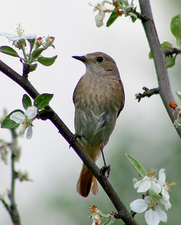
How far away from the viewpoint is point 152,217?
1.82m

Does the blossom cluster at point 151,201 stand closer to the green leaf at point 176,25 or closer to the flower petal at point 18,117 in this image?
the flower petal at point 18,117

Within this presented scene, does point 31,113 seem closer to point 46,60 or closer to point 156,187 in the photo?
point 46,60

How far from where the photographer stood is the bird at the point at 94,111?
167 inches

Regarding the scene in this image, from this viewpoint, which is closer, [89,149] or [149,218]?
[149,218]

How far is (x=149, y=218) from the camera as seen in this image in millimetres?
1807

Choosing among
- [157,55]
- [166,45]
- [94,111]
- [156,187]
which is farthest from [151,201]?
[94,111]

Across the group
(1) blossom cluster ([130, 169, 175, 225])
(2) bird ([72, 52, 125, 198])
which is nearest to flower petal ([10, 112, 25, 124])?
(1) blossom cluster ([130, 169, 175, 225])

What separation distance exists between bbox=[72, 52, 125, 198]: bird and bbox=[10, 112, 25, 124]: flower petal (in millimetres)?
2312

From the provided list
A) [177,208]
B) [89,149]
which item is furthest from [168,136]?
[89,149]

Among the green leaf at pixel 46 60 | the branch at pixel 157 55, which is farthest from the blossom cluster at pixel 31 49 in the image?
the branch at pixel 157 55

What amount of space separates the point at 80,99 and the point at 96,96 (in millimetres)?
199

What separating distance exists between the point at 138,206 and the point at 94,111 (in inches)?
96.6

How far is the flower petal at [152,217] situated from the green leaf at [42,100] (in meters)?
0.77

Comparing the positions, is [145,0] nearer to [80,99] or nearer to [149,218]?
[149,218]
